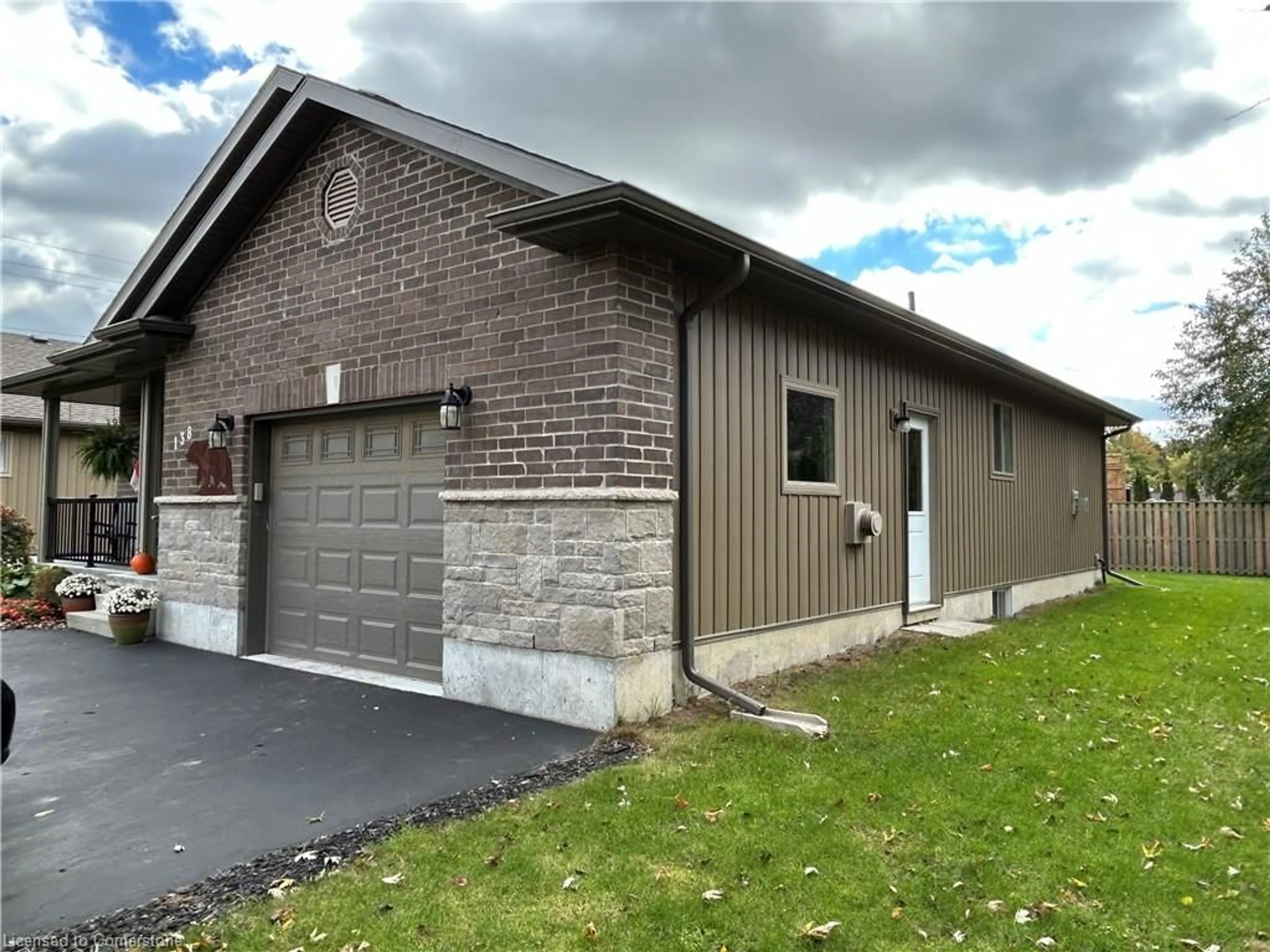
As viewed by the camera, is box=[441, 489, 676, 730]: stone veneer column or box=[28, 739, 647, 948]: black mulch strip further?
box=[441, 489, 676, 730]: stone veneer column

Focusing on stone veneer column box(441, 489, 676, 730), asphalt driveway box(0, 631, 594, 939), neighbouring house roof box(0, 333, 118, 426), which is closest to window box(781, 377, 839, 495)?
stone veneer column box(441, 489, 676, 730)

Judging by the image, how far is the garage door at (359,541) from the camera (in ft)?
21.1

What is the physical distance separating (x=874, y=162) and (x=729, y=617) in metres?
8.21

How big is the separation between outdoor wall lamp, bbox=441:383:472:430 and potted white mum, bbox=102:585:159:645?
462 cm

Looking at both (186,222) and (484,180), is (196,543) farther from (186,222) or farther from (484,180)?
(484,180)

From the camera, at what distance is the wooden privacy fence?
16.2 m

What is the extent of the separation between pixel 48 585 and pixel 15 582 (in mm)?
1013

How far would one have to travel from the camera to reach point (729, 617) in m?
6.00

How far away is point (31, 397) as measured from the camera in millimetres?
15109

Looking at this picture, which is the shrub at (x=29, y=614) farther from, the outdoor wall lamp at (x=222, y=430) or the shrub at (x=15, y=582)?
the outdoor wall lamp at (x=222, y=430)

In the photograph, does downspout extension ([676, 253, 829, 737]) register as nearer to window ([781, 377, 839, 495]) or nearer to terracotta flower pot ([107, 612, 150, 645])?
window ([781, 377, 839, 495])

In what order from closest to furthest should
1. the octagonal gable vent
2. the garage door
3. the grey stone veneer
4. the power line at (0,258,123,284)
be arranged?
the grey stone veneer → the garage door → the octagonal gable vent → the power line at (0,258,123,284)

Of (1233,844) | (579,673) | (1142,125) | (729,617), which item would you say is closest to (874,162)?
(1142,125)

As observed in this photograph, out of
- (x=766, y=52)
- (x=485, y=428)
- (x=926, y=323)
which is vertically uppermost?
(x=766, y=52)
